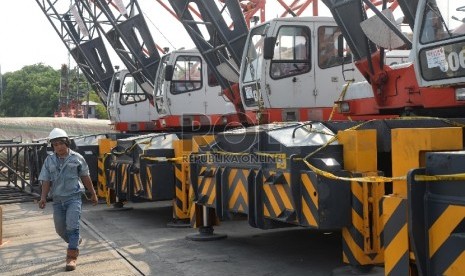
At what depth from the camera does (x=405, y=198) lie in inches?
131

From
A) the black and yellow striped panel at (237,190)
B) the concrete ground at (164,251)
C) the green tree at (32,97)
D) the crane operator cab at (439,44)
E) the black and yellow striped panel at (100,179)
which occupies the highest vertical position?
→ the green tree at (32,97)

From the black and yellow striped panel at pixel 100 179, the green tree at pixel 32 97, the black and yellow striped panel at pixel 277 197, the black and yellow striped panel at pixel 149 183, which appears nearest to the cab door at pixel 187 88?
the black and yellow striped panel at pixel 100 179

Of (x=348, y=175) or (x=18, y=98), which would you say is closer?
(x=348, y=175)

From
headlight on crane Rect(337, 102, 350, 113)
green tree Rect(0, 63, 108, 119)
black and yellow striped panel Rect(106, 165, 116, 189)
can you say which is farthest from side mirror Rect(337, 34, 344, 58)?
green tree Rect(0, 63, 108, 119)

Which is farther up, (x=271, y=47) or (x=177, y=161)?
(x=271, y=47)

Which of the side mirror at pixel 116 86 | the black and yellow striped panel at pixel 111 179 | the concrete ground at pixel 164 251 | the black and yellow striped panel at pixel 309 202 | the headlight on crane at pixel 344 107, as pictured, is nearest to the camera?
the black and yellow striped panel at pixel 309 202

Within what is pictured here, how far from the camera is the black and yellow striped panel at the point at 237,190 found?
6012 mm

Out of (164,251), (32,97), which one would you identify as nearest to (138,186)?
(164,251)

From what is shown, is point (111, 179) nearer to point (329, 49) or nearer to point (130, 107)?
point (329, 49)

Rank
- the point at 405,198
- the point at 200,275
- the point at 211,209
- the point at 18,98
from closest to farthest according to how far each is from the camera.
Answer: the point at 405,198, the point at 200,275, the point at 211,209, the point at 18,98

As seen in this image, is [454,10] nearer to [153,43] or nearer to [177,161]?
[177,161]

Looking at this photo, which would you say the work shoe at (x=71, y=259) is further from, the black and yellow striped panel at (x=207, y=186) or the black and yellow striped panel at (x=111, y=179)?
the black and yellow striped panel at (x=111, y=179)

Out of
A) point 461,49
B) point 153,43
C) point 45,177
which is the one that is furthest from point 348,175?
point 153,43

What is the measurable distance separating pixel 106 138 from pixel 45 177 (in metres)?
5.64
